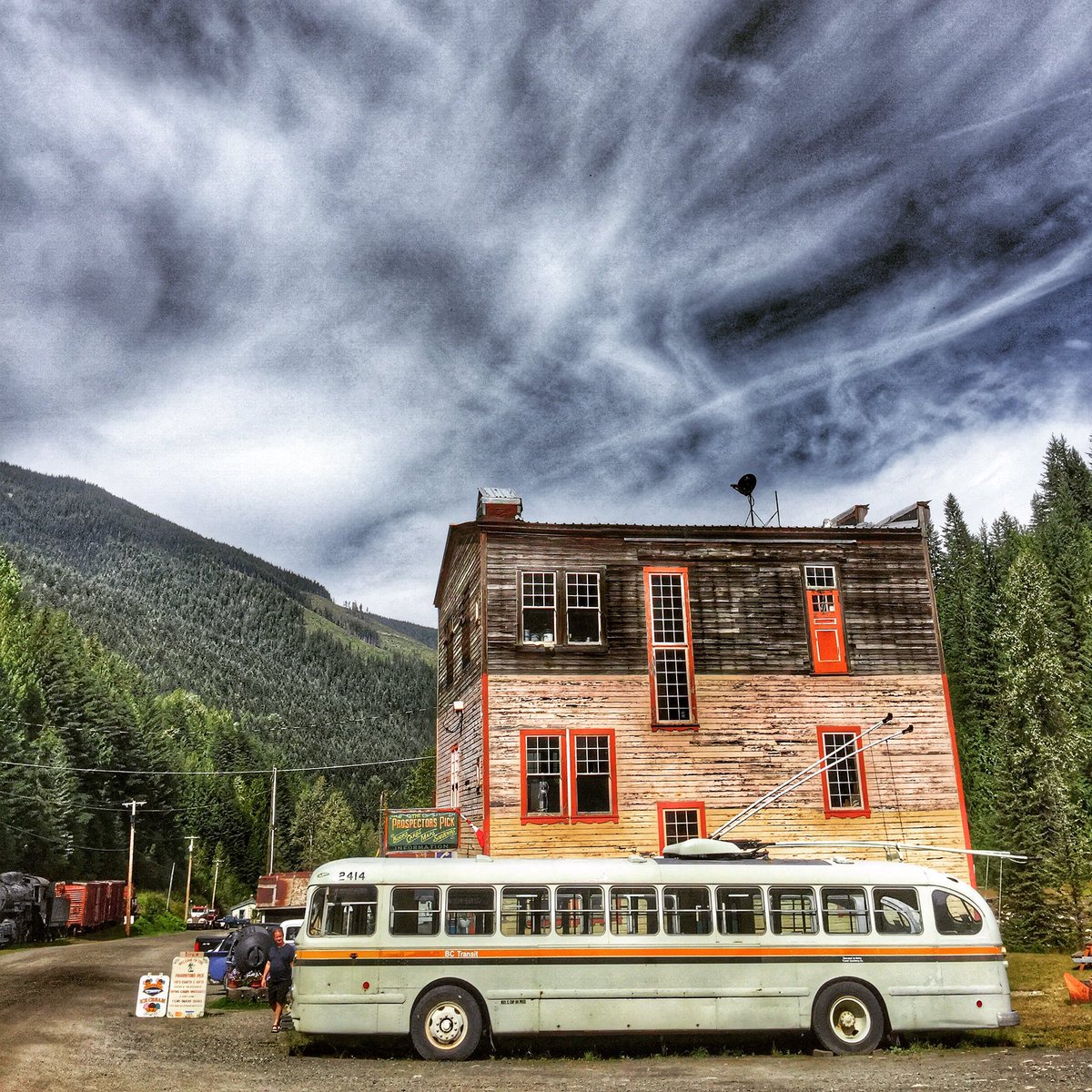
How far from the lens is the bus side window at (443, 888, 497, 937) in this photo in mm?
16156

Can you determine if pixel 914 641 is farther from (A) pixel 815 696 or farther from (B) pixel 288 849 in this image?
(B) pixel 288 849

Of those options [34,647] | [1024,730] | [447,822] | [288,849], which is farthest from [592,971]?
[288,849]

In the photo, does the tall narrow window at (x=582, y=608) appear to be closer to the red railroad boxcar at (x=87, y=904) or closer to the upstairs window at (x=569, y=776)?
the upstairs window at (x=569, y=776)

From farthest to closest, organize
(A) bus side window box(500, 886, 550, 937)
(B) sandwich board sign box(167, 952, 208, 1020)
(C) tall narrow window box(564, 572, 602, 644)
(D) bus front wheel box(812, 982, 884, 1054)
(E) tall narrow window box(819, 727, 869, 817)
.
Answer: (C) tall narrow window box(564, 572, 602, 644) < (E) tall narrow window box(819, 727, 869, 817) < (B) sandwich board sign box(167, 952, 208, 1020) < (A) bus side window box(500, 886, 550, 937) < (D) bus front wheel box(812, 982, 884, 1054)

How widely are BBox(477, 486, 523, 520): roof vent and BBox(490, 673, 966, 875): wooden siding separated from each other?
5.44 m

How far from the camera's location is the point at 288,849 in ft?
365

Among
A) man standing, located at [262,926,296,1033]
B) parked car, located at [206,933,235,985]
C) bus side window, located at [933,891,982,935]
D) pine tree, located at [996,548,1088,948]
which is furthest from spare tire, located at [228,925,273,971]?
pine tree, located at [996,548,1088,948]

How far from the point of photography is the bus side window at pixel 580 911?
16.3 m

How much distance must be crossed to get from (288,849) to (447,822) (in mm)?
91947

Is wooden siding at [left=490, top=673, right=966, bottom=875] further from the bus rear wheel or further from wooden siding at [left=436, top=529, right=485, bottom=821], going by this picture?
the bus rear wheel

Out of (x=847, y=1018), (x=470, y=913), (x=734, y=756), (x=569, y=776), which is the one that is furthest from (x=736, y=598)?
(x=470, y=913)

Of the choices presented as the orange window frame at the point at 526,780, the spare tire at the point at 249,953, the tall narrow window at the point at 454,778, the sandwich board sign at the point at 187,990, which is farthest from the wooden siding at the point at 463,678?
the sandwich board sign at the point at 187,990

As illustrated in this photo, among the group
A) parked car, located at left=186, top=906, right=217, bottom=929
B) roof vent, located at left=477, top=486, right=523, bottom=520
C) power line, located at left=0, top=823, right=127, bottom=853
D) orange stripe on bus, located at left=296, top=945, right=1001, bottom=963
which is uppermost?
roof vent, located at left=477, top=486, right=523, bottom=520

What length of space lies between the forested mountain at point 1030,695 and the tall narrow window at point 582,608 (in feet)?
74.5
